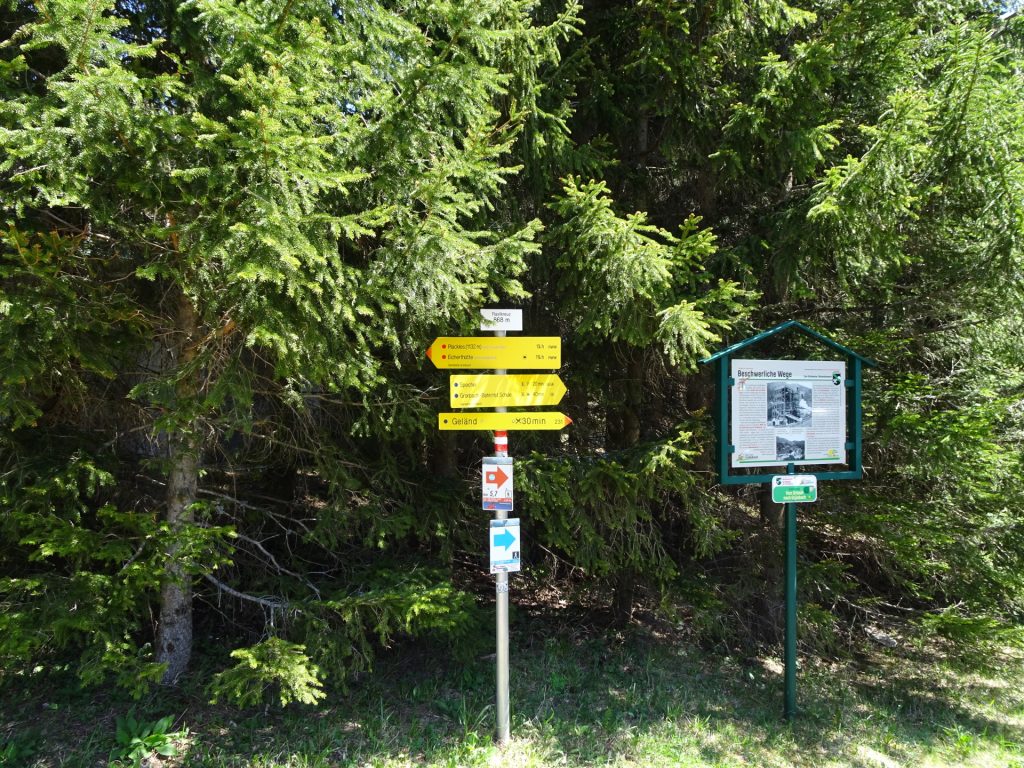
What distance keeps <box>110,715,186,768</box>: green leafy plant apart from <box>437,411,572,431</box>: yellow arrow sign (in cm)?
249

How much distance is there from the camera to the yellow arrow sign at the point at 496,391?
13.5 ft

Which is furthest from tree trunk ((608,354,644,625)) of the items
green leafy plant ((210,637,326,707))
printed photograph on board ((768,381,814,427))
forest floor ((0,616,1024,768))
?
green leafy plant ((210,637,326,707))

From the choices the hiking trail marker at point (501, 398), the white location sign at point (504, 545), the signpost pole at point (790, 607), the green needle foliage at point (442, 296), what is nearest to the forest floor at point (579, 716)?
the signpost pole at point (790, 607)

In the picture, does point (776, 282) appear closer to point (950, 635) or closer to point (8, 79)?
point (950, 635)

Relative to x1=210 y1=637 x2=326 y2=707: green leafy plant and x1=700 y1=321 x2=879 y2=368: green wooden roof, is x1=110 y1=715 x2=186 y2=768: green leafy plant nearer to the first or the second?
x1=210 y1=637 x2=326 y2=707: green leafy plant

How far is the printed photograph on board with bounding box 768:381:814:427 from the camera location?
482cm

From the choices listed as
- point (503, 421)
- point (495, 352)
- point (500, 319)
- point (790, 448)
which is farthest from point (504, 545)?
point (790, 448)

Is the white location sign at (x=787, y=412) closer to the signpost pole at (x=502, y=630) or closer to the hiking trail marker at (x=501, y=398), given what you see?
the hiking trail marker at (x=501, y=398)

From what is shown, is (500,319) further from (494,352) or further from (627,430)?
(627,430)

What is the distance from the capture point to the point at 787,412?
4867 millimetres

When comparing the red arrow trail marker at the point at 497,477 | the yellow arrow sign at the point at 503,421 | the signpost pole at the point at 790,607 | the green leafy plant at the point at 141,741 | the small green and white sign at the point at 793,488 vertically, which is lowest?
the green leafy plant at the point at 141,741

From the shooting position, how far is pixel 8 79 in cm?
332

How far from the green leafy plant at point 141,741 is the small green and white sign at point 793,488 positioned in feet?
13.8

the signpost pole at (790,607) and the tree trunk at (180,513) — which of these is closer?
the tree trunk at (180,513)
